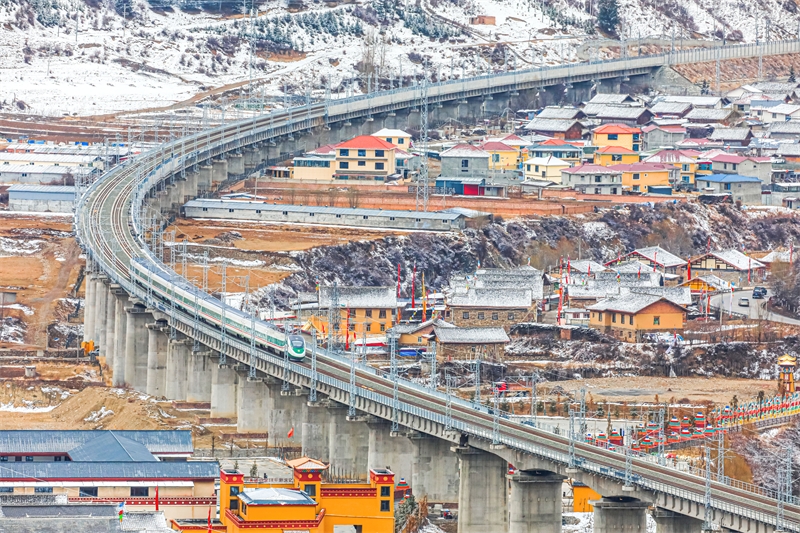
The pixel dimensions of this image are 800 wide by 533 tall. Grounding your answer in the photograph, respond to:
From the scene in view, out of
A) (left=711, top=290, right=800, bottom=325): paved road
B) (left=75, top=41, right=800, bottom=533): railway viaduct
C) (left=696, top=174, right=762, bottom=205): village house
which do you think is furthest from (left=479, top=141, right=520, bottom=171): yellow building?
(left=711, top=290, right=800, bottom=325): paved road

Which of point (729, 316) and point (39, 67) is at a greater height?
point (39, 67)

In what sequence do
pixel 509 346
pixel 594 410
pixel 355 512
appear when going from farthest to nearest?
pixel 509 346 < pixel 594 410 < pixel 355 512

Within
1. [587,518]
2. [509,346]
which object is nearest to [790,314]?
[509,346]

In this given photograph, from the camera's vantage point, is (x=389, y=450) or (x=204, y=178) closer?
(x=389, y=450)

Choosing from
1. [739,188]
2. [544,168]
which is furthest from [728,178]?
[544,168]

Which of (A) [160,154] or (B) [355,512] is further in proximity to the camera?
(A) [160,154]

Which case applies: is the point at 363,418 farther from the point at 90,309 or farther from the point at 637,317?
the point at 90,309

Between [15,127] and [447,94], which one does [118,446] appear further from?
[447,94]
